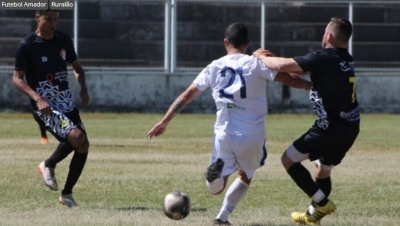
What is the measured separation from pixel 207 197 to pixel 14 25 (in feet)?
53.3

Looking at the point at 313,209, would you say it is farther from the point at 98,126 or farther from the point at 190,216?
the point at 98,126

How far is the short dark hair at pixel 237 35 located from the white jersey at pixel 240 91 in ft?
0.35

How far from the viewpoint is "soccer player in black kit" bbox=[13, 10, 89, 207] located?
9.95m

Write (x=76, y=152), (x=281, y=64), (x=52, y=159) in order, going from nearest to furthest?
(x=281, y=64)
(x=76, y=152)
(x=52, y=159)

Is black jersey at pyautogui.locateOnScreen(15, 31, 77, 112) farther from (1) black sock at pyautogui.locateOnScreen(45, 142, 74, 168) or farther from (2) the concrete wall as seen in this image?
(2) the concrete wall

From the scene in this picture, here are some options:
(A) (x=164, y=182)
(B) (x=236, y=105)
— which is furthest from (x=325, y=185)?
(A) (x=164, y=182)

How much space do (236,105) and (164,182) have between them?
4.01 metres

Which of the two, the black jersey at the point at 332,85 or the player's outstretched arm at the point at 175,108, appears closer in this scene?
the player's outstretched arm at the point at 175,108

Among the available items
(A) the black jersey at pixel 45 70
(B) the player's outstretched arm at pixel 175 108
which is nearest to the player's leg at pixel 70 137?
(A) the black jersey at pixel 45 70

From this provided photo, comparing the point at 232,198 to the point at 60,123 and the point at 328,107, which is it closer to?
the point at 328,107

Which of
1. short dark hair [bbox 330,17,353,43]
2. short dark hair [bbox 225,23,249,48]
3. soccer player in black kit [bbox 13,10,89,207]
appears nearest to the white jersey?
short dark hair [bbox 225,23,249,48]

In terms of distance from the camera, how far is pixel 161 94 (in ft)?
83.8

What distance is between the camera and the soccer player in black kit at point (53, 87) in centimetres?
995
